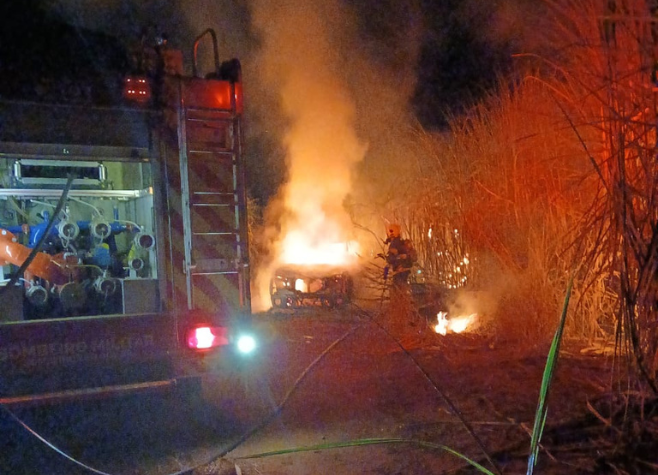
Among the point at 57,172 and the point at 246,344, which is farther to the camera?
the point at 57,172

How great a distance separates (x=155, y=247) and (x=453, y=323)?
271 inches

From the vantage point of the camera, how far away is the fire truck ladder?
4426mm

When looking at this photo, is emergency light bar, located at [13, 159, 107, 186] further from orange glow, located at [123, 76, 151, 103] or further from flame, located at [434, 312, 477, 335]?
flame, located at [434, 312, 477, 335]

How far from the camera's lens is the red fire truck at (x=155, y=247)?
4.19 metres

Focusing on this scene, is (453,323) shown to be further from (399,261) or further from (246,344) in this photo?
(246,344)

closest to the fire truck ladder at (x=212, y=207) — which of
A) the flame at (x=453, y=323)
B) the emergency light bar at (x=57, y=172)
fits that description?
the emergency light bar at (x=57, y=172)

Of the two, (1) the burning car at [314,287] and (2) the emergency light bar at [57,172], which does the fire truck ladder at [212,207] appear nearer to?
(2) the emergency light bar at [57,172]

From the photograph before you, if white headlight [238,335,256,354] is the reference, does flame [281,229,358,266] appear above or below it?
above

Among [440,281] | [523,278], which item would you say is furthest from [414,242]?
[523,278]

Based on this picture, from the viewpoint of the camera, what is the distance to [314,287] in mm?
13234

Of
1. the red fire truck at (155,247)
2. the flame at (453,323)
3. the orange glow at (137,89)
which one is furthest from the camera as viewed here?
the flame at (453,323)

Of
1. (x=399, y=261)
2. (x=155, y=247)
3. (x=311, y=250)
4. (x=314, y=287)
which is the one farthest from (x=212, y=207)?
(x=311, y=250)

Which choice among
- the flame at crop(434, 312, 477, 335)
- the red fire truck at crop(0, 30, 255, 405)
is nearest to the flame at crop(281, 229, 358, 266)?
the flame at crop(434, 312, 477, 335)

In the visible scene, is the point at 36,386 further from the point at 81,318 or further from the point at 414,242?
the point at 414,242
